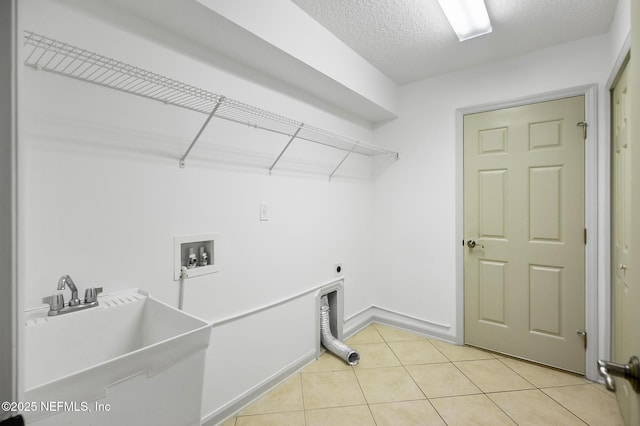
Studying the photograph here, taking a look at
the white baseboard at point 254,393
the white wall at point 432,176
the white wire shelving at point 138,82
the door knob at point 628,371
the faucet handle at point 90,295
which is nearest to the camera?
the door knob at point 628,371

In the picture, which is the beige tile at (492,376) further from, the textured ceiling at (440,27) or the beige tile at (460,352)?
the textured ceiling at (440,27)

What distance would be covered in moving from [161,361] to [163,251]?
27.1 inches

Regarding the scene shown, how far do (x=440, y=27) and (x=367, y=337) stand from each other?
2.65 metres

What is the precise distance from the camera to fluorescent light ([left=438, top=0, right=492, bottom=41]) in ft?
5.66

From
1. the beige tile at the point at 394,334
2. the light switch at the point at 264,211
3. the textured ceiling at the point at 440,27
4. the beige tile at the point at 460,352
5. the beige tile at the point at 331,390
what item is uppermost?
the textured ceiling at the point at 440,27

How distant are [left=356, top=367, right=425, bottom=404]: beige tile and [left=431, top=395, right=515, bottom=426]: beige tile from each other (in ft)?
0.52

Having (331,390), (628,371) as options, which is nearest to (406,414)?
(331,390)

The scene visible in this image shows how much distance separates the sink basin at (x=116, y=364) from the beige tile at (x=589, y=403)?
2213 millimetres

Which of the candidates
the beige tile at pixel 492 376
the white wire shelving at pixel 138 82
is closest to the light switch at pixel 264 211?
the white wire shelving at pixel 138 82

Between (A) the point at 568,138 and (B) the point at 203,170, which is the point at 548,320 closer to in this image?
(A) the point at 568,138

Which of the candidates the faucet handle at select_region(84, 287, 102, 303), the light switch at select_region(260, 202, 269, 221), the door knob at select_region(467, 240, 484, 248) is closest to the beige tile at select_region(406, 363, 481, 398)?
the door knob at select_region(467, 240, 484, 248)

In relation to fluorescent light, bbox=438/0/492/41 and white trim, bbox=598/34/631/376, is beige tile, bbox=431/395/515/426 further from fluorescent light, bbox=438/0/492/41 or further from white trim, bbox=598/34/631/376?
fluorescent light, bbox=438/0/492/41

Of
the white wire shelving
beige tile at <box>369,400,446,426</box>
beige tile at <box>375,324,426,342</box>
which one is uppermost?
the white wire shelving

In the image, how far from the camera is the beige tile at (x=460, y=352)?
243 centimetres
